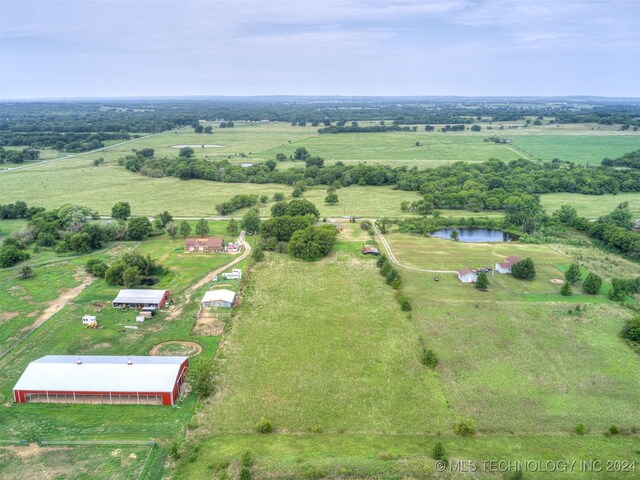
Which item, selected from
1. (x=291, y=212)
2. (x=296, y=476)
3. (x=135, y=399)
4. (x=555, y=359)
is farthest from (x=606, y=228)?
(x=135, y=399)

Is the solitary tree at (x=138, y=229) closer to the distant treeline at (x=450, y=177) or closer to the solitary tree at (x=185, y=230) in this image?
the solitary tree at (x=185, y=230)

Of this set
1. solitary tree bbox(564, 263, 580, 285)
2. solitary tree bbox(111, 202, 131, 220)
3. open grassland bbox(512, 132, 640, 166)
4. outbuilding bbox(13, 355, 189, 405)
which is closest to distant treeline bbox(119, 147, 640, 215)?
open grassland bbox(512, 132, 640, 166)

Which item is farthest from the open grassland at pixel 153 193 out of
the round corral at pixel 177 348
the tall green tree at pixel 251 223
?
the round corral at pixel 177 348

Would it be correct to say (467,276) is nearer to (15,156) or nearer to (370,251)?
(370,251)

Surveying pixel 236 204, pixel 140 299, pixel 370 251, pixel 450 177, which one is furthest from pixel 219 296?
pixel 450 177

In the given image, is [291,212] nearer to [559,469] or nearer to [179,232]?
[179,232]
